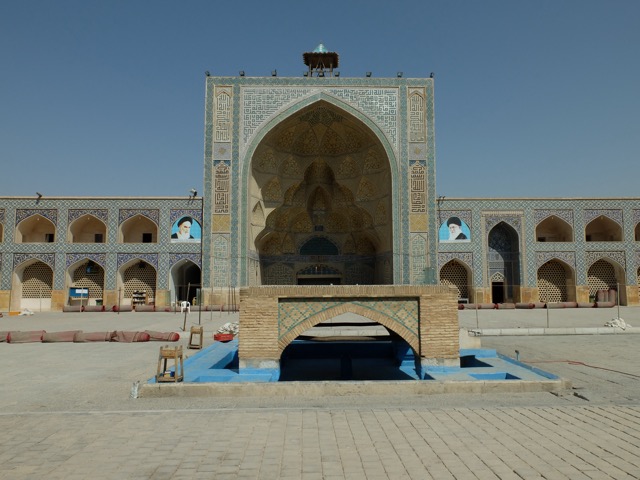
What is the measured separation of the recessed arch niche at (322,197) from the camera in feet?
70.0

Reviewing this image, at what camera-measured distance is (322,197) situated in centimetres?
2430

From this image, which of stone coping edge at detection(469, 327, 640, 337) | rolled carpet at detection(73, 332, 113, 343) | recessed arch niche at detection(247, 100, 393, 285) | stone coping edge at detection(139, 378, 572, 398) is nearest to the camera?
stone coping edge at detection(139, 378, 572, 398)

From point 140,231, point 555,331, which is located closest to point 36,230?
point 140,231

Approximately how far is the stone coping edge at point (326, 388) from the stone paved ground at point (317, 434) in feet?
0.44

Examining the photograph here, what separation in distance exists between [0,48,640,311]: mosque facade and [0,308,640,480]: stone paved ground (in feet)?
45.0

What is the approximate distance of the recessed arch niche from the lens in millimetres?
21328

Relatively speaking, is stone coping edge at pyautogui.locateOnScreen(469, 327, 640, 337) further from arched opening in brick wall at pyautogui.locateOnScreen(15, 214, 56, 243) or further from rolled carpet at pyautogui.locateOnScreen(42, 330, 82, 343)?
arched opening in brick wall at pyautogui.locateOnScreen(15, 214, 56, 243)

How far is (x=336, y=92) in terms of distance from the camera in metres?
20.4

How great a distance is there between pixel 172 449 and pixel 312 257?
20149 mm

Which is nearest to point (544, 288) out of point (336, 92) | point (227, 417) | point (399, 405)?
point (336, 92)

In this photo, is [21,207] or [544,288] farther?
[544,288]

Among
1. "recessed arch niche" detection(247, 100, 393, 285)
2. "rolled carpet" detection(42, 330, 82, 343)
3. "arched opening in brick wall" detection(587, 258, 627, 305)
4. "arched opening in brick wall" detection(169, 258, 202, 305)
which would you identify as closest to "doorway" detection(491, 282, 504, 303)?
"arched opening in brick wall" detection(587, 258, 627, 305)

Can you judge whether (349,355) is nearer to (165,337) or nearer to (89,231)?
(165,337)

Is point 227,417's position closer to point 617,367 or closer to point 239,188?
point 617,367
